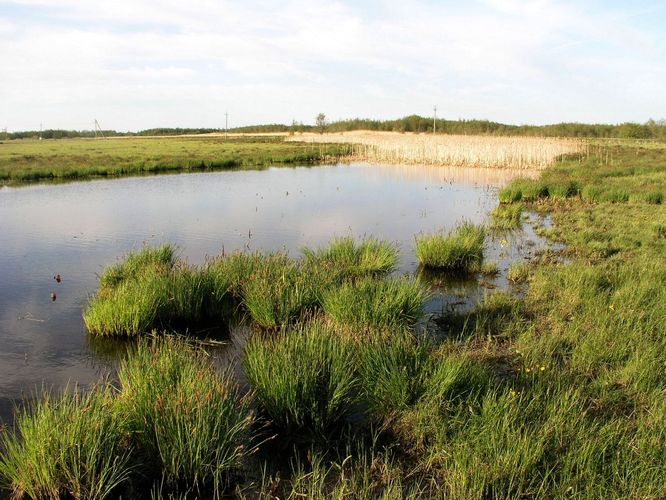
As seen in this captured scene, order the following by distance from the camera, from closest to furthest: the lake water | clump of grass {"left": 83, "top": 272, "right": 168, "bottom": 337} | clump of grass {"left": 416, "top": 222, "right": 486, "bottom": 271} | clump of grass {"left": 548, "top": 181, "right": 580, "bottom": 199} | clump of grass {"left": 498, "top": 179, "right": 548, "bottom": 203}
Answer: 1. the lake water
2. clump of grass {"left": 83, "top": 272, "right": 168, "bottom": 337}
3. clump of grass {"left": 416, "top": 222, "right": 486, "bottom": 271}
4. clump of grass {"left": 548, "top": 181, "right": 580, "bottom": 199}
5. clump of grass {"left": 498, "top": 179, "right": 548, "bottom": 203}

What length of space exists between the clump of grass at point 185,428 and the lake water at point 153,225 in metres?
1.58

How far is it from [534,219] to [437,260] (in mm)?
6719

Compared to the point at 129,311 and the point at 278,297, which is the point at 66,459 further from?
the point at 278,297

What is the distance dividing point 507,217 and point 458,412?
41.3 feet

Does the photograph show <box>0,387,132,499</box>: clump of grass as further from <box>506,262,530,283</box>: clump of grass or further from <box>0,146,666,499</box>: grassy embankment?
<box>506,262,530,283</box>: clump of grass

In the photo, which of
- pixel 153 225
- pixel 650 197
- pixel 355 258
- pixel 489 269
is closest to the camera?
pixel 355 258

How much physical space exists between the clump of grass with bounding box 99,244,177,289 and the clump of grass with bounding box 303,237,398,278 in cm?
264

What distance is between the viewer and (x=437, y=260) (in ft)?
35.4

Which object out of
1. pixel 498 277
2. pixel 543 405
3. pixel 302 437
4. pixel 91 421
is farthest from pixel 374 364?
pixel 498 277

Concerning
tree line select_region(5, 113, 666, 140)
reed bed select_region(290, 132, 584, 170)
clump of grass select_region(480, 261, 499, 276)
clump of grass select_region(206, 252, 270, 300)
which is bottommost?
clump of grass select_region(480, 261, 499, 276)

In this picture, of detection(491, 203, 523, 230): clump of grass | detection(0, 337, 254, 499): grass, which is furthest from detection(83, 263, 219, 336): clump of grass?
detection(491, 203, 523, 230): clump of grass

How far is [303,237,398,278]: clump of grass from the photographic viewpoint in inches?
376

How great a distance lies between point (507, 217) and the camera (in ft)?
52.4

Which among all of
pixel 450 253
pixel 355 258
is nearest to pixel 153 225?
pixel 355 258
